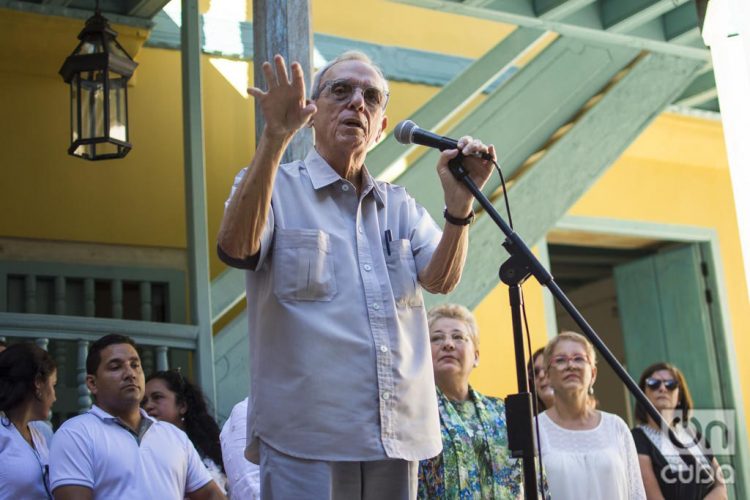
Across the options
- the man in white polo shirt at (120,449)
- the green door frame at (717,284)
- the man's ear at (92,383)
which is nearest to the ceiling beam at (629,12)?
the green door frame at (717,284)

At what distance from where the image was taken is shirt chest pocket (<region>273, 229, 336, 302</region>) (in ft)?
8.65

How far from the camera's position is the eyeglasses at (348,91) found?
9.45ft

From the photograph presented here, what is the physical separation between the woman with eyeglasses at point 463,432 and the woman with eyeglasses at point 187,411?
1438 millimetres

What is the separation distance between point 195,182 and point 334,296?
3.78 metres

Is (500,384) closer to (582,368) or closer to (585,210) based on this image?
(585,210)

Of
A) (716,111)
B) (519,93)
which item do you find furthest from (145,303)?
(716,111)

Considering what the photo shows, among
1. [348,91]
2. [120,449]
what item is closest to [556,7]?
[120,449]

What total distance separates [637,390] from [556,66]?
17.5ft

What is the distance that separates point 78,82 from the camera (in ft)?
18.4

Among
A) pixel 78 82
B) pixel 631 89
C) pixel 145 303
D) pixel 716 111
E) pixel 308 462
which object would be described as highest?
pixel 716 111

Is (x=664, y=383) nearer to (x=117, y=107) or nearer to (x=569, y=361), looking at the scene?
(x=569, y=361)

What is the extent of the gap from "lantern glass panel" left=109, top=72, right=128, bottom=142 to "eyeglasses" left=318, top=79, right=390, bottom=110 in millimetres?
2936

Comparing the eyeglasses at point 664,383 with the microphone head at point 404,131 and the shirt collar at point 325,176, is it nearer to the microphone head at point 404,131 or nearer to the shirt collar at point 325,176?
the microphone head at point 404,131
